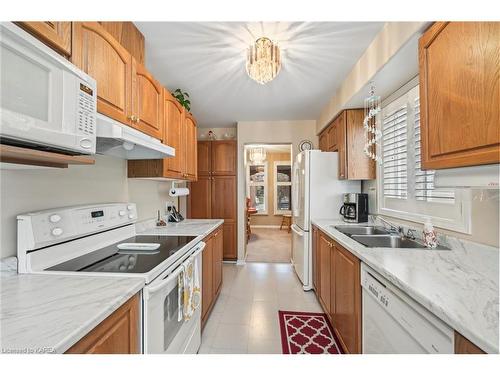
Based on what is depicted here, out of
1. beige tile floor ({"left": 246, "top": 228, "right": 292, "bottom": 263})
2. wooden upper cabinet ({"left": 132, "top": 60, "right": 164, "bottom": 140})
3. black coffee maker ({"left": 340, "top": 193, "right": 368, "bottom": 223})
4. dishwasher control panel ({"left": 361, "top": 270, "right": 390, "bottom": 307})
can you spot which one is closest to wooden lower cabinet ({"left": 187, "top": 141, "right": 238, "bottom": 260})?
beige tile floor ({"left": 246, "top": 228, "right": 292, "bottom": 263})

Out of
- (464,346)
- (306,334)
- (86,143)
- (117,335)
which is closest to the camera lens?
(464,346)

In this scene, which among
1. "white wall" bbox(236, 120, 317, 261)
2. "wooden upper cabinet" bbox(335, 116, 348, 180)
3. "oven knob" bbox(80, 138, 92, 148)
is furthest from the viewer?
"white wall" bbox(236, 120, 317, 261)

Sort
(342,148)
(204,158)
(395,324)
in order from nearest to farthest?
(395,324), (342,148), (204,158)

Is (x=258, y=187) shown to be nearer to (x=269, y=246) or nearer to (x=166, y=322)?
(x=269, y=246)

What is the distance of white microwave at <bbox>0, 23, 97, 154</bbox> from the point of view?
2.23ft

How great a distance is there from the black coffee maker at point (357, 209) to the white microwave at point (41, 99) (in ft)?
8.25

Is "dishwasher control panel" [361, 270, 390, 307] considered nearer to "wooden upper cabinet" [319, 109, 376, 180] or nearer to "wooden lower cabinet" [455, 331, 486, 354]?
"wooden lower cabinet" [455, 331, 486, 354]

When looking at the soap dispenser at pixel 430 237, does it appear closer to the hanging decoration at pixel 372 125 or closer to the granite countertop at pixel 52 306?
the hanging decoration at pixel 372 125

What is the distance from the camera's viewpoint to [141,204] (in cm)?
225

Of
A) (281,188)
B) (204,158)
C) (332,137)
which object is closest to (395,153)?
(332,137)

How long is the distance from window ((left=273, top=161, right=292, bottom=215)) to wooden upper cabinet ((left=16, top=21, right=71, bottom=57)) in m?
6.58

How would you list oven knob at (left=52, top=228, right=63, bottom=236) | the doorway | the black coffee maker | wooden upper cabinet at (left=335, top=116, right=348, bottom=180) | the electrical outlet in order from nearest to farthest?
oven knob at (left=52, top=228, right=63, bottom=236)
the black coffee maker
wooden upper cabinet at (left=335, top=116, right=348, bottom=180)
the electrical outlet
the doorway

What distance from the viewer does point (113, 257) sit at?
1313mm

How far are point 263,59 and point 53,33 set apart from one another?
4.18ft
